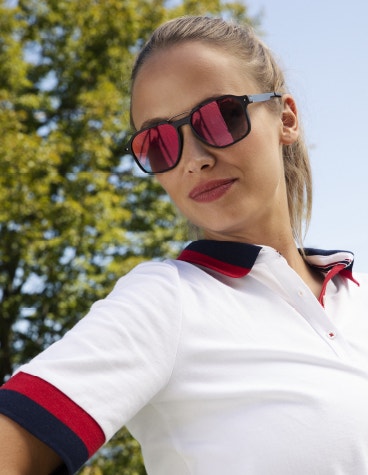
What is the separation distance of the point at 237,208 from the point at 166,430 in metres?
0.54

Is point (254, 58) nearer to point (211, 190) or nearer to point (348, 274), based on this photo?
point (211, 190)

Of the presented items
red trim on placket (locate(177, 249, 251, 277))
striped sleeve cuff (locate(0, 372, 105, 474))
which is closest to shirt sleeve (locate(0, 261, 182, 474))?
striped sleeve cuff (locate(0, 372, 105, 474))

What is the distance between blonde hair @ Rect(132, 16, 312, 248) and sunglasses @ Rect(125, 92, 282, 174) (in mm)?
116

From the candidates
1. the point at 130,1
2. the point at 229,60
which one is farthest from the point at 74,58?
the point at 229,60

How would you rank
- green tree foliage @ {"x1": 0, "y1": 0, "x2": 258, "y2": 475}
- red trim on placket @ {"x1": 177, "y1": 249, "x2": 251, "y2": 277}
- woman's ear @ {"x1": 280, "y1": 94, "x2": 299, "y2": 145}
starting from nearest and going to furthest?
red trim on placket @ {"x1": 177, "y1": 249, "x2": 251, "y2": 277}
woman's ear @ {"x1": 280, "y1": 94, "x2": 299, "y2": 145}
green tree foliage @ {"x1": 0, "y1": 0, "x2": 258, "y2": 475}

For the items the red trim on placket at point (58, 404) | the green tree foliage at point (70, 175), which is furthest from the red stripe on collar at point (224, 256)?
the green tree foliage at point (70, 175)

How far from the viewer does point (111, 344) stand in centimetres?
110

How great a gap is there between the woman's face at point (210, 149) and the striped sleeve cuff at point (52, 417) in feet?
2.03

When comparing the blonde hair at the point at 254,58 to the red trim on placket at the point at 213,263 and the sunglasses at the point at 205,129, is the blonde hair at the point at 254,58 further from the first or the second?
the red trim on placket at the point at 213,263

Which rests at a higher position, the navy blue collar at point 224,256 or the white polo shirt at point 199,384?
the navy blue collar at point 224,256

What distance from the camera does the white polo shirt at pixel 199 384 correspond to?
42.0 inches

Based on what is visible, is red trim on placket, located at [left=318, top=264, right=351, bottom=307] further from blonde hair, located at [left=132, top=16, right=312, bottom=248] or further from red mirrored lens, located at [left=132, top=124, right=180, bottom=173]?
red mirrored lens, located at [left=132, top=124, right=180, bottom=173]

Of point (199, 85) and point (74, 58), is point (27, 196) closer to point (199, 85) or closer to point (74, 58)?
point (74, 58)

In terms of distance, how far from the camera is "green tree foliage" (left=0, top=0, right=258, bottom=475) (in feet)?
32.9
